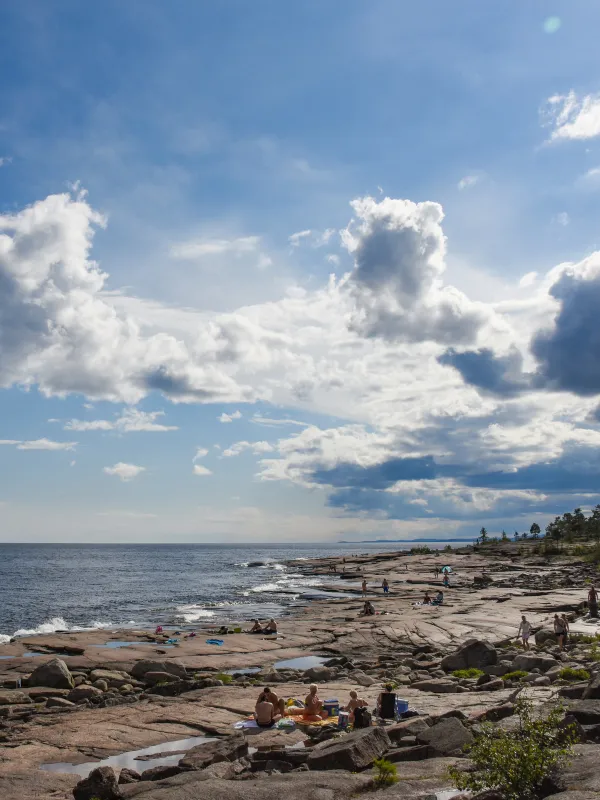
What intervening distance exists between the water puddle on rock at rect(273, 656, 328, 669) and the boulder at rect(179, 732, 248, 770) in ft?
54.4

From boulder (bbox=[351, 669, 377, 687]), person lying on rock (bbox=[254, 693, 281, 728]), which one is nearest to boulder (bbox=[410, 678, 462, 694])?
boulder (bbox=[351, 669, 377, 687])

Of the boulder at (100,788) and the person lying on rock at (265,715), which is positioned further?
the person lying on rock at (265,715)

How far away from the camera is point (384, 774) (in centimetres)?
1259

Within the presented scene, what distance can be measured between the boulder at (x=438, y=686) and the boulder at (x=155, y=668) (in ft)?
35.4

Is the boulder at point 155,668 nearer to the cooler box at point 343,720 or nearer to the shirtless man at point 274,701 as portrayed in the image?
the shirtless man at point 274,701

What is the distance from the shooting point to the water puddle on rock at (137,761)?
16.6 m

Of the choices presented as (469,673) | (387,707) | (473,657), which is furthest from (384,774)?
(473,657)

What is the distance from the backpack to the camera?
17547 mm

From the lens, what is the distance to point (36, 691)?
83.0 feet

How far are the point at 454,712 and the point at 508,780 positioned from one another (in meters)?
7.25

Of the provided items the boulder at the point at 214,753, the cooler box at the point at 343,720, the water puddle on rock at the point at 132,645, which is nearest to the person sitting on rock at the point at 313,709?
the cooler box at the point at 343,720

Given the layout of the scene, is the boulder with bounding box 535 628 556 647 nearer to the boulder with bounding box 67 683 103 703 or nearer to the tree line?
the boulder with bounding box 67 683 103 703

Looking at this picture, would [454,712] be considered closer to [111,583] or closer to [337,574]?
[111,583]

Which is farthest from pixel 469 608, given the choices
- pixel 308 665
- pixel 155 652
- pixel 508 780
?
pixel 508 780
